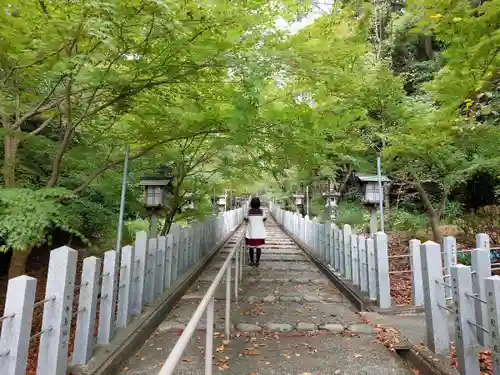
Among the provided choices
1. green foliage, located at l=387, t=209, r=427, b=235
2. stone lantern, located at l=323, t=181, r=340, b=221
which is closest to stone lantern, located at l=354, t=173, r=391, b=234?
stone lantern, located at l=323, t=181, r=340, b=221

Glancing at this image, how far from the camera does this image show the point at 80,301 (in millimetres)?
3398

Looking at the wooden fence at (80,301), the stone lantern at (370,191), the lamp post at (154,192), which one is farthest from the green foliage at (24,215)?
the stone lantern at (370,191)

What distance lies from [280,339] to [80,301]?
238 centimetres

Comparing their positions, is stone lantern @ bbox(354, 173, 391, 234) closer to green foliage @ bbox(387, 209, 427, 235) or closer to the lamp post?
the lamp post

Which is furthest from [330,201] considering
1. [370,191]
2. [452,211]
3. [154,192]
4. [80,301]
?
[80,301]

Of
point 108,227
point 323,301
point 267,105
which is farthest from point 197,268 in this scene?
point 267,105

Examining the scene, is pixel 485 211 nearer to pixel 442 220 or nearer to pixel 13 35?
pixel 442 220

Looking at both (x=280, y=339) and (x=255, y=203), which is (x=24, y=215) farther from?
(x=255, y=203)

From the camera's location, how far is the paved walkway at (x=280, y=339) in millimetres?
3533

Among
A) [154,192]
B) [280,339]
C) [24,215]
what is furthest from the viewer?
[154,192]

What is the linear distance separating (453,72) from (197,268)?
6.40 meters

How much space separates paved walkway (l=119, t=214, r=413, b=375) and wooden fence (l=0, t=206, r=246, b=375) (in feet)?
1.62

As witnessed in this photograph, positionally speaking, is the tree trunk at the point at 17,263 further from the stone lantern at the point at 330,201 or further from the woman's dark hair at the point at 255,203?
the stone lantern at the point at 330,201

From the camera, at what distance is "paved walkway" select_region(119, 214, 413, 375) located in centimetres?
353
